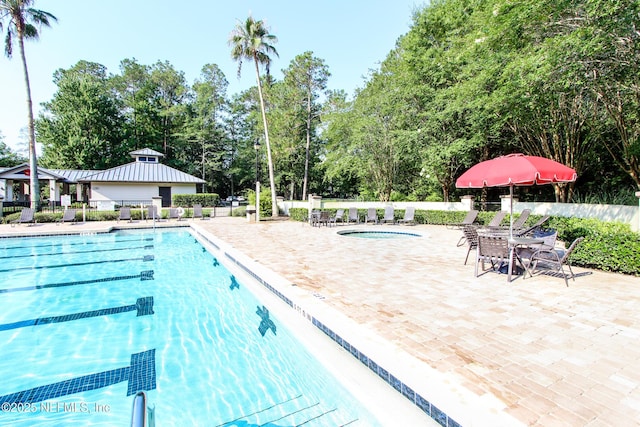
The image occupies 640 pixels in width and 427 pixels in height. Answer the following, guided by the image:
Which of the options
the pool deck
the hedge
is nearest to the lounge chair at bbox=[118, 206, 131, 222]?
the pool deck

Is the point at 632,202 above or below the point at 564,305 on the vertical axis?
above

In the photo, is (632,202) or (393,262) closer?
(393,262)

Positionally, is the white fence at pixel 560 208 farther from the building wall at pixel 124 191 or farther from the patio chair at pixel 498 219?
the building wall at pixel 124 191

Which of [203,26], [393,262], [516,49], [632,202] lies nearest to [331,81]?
[203,26]

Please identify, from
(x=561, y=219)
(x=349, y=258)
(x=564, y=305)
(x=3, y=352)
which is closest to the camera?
(x=3, y=352)

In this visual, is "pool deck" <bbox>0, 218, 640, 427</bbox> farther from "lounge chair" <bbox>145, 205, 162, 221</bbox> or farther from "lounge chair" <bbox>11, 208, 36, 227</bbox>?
"lounge chair" <bbox>11, 208, 36, 227</bbox>

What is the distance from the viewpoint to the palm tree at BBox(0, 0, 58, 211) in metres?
16.3

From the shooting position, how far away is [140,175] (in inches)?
1034

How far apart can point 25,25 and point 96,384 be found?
22914 millimetres

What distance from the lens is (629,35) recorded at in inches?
258

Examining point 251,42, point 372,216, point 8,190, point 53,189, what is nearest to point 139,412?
point 372,216

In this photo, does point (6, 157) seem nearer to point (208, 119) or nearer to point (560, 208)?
point (208, 119)

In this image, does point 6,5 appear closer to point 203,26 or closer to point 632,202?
→ point 203,26

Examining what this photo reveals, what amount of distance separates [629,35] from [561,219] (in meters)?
4.29
